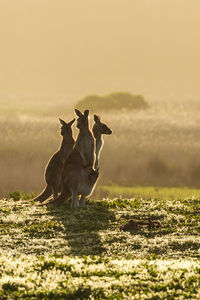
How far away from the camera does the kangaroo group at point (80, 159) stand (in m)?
31.4

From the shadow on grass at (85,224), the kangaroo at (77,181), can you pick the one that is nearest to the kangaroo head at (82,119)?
the kangaroo at (77,181)

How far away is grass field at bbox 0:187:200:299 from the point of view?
1675 cm

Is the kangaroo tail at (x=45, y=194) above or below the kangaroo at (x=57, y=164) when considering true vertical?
below

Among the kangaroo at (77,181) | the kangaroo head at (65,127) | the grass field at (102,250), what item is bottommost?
the grass field at (102,250)

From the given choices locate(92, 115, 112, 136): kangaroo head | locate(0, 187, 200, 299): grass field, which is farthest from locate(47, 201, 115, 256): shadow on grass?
locate(92, 115, 112, 136): kangaroo head

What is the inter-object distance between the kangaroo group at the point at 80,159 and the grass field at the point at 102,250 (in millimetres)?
925

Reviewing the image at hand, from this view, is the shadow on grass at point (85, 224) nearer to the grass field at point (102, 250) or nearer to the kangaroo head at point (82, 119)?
the grass field at point (102, 250)

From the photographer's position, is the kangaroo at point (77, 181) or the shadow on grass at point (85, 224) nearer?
the shadow on grass at point (85, 224)

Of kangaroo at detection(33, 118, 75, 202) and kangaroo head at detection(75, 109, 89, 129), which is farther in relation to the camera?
kangaroo at detection(33, 118, 75, 202)

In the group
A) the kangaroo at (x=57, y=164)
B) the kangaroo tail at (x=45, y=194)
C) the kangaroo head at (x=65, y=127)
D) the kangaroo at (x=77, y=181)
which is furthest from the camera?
the kangaroo tail at (x=45, y=194)

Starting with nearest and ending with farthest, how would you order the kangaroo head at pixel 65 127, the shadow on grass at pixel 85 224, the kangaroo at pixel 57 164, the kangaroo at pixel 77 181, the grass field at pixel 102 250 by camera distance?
the grass field at pixel 102 250 < the shadow on grass at pixel 85 224 < the kangaroo at pixel 77 181 < the kangaroo head at pixel 65 127 < the kangaroo at pixel 57 164

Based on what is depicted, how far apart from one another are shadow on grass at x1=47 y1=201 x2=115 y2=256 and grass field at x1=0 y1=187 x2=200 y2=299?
0.12ft

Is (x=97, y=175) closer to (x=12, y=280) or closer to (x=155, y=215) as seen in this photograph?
(x=155, y=215)

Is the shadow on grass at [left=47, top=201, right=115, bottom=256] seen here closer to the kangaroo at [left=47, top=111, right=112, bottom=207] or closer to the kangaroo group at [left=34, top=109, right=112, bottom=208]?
the kangaroo at [left=47, top=111, right=112, bottom=207]
